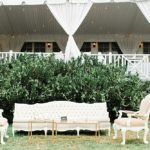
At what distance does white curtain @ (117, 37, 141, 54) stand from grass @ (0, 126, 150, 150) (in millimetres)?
13345

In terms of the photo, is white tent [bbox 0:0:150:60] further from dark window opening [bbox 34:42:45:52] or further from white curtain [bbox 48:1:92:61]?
dark window opening [bbox 34:42:45:52]

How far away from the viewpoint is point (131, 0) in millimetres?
22078

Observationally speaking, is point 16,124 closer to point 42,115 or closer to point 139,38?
point 42,115

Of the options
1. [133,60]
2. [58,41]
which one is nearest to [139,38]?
[58,41]

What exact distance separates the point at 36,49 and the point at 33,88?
492 inches

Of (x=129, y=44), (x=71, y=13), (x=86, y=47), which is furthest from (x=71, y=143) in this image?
(x=86, y=47)

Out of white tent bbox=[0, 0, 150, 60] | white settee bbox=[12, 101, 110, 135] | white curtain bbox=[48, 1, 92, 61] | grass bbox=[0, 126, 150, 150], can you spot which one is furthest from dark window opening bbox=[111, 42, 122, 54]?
grass bbox=[0, 126, 150, 150]

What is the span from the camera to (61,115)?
14297 millimetres

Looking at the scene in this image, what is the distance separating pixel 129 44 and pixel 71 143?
15.3 m

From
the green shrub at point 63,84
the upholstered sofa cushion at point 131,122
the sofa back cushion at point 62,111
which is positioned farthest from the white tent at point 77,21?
the upholstered sofa cushion at point 131,122

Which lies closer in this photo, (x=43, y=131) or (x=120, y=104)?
(x=43, y=131)

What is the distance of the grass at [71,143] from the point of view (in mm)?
11602

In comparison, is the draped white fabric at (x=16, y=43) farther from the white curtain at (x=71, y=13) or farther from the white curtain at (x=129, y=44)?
the white curtain at (x=71, y=13)

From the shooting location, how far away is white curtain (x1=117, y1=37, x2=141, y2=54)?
26.8 meters
